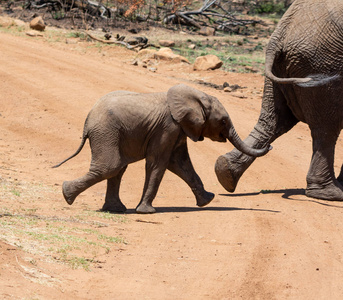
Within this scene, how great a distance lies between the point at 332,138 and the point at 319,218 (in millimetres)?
1570

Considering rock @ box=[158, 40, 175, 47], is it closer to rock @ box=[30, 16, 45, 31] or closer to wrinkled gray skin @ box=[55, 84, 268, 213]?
rock @ box=[30, 16, 45, 31]

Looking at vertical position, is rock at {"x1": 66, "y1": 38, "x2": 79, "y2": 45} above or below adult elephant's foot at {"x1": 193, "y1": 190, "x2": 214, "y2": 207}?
below

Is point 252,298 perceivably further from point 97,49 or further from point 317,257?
point 97,49

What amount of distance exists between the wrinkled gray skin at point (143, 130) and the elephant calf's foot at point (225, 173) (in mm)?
1002

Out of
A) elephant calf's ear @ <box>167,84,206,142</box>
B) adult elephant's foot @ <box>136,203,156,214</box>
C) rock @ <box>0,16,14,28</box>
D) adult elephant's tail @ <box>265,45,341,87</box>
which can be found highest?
adult elephant's tail @ <box>265,45,341,87</box>

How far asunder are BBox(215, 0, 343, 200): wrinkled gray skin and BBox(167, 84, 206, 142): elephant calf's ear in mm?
1134

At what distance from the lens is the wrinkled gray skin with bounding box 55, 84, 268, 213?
8047mm

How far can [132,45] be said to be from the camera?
21625 millimetres

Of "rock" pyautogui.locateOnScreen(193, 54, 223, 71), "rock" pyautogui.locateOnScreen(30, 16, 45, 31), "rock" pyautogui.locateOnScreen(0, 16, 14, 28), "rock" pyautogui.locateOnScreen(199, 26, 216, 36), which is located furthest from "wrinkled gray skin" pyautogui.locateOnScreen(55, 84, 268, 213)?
"rock" pyautogui.locateOnScreen(199, 26, 216, 36)

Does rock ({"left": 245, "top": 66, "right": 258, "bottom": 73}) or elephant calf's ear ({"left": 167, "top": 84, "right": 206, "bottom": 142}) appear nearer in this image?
elephant calf's ear ({"left": 167, "top": 84, "right": 206, "bottom": 142})

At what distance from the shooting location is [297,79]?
8625 mm

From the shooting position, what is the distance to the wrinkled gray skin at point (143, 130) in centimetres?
805

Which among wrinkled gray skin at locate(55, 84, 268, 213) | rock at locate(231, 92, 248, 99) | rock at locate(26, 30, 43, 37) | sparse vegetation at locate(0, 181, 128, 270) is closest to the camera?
sparse vegetation at locate(0, 181, 128, 270)

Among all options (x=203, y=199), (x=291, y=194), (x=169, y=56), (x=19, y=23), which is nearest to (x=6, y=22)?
(x=19, y=23)
